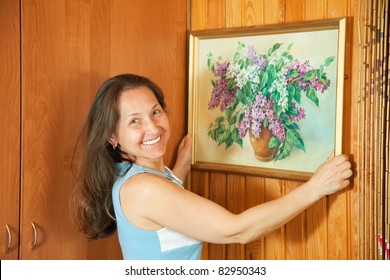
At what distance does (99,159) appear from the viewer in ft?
5.73

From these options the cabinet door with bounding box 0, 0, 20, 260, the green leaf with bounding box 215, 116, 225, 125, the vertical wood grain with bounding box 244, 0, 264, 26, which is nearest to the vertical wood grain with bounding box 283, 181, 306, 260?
the green leaf with bounding box 215, 116, 225, 125

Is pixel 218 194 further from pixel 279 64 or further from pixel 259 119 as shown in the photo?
pixel 279 64

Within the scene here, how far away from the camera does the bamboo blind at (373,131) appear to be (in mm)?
1625

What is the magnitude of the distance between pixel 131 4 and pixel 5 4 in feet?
1.57

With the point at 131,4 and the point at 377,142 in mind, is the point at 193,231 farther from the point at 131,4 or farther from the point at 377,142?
the point at 131,4

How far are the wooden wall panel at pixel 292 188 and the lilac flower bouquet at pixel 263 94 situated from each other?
0.32 feet

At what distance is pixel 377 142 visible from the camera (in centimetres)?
165

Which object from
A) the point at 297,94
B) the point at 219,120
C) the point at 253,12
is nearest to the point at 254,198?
the point at 219,120

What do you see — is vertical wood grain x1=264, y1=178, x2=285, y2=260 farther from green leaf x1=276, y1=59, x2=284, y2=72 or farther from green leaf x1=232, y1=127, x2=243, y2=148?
green leaf x1=276, y1=59, x2=284, y2=72

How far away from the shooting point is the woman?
161 cm

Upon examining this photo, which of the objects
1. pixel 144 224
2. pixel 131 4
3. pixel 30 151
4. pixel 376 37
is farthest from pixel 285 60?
pixel 30 151

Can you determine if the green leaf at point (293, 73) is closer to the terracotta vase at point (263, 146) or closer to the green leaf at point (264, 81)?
the green leaf at point (264, 81)

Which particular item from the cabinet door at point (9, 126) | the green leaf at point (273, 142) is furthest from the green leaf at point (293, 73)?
the cabinet door at point (9, 126)

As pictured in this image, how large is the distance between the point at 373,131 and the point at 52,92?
3.21 ft
